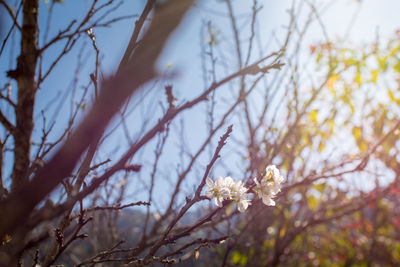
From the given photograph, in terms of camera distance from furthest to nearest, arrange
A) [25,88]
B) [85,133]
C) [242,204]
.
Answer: [25,88]
[242,204]
[85,133]

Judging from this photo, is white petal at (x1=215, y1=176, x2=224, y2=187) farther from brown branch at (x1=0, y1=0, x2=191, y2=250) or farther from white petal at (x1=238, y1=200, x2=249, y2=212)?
brown branch at (x1=0, y1=0, x2=191, y2=250)

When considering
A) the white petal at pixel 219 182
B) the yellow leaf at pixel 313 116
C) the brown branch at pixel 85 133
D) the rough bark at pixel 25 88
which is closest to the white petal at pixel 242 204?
the white petal at pixel 219 182

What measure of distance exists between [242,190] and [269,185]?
141 mm

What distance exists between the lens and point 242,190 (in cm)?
127

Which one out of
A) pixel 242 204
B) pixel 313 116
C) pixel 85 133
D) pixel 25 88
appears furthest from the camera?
pixel 313 116

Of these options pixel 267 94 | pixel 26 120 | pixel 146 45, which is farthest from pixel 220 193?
pixel 267 94

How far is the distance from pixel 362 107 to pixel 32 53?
4.60 meters

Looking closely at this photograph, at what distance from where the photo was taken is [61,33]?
1685mm

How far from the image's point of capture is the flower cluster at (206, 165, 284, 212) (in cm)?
124

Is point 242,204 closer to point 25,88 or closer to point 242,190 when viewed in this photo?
point 242,190

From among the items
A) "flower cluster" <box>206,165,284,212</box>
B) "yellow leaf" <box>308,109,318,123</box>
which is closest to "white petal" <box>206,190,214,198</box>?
"flower cluster" <box>206,165,284,212</box>

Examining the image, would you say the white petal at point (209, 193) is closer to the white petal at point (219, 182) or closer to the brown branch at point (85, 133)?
the white petal at point (219, 182)

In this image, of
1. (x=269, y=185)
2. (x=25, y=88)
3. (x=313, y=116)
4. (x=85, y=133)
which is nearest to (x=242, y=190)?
(x=269, y=185)

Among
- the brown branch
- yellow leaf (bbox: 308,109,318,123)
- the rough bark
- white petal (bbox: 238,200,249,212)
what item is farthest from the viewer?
yellow leaf (bbox: 308,109,318,123)
